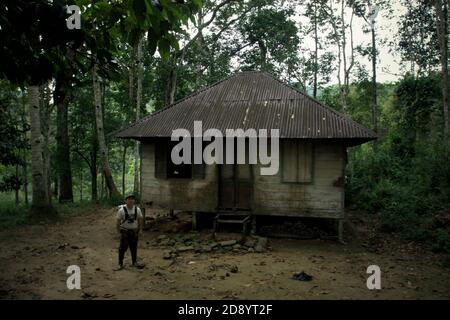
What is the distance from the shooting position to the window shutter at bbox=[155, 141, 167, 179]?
41.5 feet

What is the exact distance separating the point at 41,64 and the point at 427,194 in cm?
1518

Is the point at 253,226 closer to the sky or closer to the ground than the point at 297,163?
closer to the ground

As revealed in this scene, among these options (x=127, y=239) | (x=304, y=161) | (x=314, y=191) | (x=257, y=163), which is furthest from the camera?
(x=257, y=163)

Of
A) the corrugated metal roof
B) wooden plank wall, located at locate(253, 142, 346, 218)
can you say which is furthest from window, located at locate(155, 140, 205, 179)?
wooden plank wall, located at locate(253, 142, 346, 218)

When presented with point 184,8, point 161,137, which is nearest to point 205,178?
point 161,137

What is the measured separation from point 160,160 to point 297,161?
16.0 feet

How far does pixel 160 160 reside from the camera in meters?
12.7

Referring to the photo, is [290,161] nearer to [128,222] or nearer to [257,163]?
[257,163]

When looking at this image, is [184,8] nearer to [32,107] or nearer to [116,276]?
[116,276]

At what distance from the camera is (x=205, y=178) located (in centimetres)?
1216

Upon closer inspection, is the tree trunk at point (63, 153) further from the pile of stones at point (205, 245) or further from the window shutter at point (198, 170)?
the pile of stones at point (205, 245)

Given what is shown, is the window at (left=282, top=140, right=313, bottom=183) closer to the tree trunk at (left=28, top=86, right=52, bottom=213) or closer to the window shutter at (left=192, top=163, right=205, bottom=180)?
the window shutter at (left=192, top=163, right=205, bottom=180)

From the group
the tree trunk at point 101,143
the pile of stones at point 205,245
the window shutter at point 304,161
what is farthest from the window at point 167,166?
the tree trunk at point 101,143

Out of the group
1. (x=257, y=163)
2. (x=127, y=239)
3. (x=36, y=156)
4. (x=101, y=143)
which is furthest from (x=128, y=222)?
(x=101, y=143)
